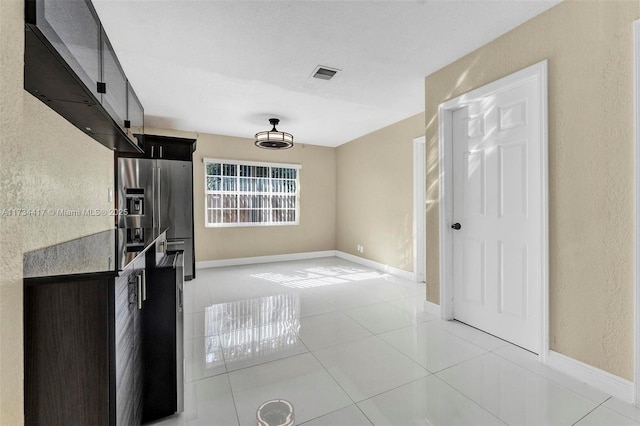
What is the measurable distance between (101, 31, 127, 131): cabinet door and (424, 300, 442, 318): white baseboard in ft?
10.7

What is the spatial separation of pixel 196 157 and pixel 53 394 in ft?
16.3

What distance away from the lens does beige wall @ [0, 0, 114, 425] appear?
0.67 metres

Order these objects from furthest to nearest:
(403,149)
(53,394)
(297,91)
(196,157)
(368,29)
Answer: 1. (196,157)
2. (403,149)
3. (297,91)
4. (368,29)
5. (53,394)

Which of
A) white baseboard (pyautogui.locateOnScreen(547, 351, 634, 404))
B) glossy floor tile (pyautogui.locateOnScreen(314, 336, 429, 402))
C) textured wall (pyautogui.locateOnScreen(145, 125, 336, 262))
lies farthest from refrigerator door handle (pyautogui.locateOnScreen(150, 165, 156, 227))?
white baseboard (pyautogui.locateOnScreen(547, 351, 634, 404))

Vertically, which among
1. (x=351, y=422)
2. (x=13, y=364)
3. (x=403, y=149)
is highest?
(x=403, y=149)

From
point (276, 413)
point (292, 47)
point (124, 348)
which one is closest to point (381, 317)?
point (276, 413)

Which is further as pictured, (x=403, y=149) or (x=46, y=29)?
(x=403, y=149)

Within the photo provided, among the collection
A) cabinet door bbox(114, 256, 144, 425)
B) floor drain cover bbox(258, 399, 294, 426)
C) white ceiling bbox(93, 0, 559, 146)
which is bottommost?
floor drain cover bbox(258, 399, 294, 426)

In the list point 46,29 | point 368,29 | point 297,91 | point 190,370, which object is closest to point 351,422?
point 190,370

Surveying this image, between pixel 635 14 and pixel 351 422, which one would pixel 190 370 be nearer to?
pixel 351 422

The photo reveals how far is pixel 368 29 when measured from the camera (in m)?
2.28

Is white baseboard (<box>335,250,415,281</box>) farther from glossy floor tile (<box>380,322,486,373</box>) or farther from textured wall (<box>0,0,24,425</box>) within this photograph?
textured wall (<box>0,0,24,425</box>)

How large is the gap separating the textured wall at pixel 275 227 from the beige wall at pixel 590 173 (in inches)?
179

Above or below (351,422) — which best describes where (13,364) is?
above
